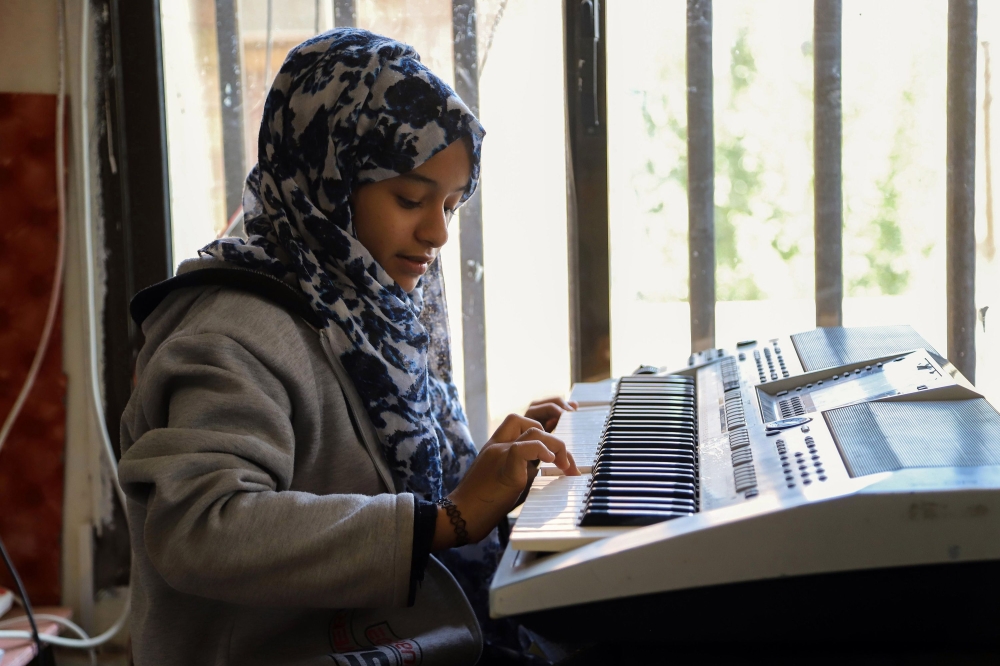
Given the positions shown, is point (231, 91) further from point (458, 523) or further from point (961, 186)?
point (961, 186)

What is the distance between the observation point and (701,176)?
5.68 ft

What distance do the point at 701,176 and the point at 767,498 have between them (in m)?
1.15

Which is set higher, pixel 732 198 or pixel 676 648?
pixel 732 198

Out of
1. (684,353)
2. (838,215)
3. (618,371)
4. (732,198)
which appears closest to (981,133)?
(838,215)

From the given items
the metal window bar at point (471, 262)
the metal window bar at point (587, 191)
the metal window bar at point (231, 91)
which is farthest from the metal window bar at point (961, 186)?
the metal window bar at point (231, 91)

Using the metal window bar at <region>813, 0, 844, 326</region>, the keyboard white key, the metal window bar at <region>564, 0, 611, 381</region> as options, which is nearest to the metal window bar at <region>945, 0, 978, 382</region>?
the metal window bar at <region>813, 0, 844, 326</region>

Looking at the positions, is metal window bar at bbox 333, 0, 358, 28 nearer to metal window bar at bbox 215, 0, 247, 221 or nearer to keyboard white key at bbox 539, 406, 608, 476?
metal window bar at bbox 215, 0, 247, 221

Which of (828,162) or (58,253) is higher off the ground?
(828,162)

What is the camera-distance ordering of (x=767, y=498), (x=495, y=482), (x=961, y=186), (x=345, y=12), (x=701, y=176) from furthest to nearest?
(x=345, y=12)
(x=701, y=176)
(x=961, y=186)
(x=495, y=482)
(x=767, y=498)

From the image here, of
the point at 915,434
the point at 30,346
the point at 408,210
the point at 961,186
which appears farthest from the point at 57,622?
the point at 961,186

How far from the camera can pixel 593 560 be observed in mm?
669

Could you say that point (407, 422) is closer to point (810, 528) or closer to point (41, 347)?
point (810, 528)

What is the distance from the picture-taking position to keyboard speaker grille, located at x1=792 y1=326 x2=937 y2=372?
45.0 inches

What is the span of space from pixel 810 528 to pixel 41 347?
1.77 metres
